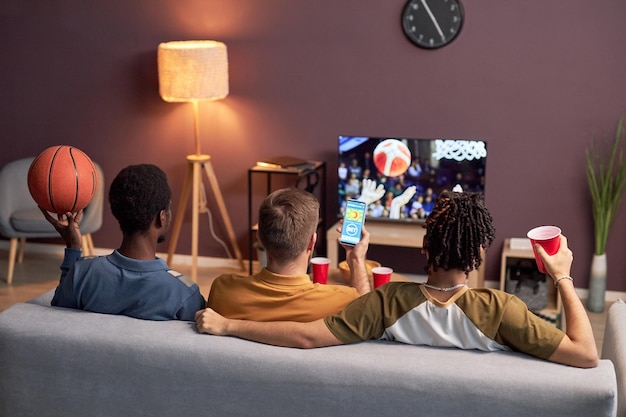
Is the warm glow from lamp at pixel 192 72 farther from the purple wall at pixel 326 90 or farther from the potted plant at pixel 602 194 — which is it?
the potted plant at pixel 602 194

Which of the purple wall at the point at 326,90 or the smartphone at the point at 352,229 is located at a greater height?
the purple wall at the point at 326,90

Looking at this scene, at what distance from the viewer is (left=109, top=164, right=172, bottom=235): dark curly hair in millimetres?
2443

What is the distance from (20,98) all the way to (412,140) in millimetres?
2708

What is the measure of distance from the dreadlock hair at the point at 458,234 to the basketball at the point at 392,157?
2824mm

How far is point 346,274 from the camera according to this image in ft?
12.2

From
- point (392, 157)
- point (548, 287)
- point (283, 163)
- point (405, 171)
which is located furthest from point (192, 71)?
point (548, 287)

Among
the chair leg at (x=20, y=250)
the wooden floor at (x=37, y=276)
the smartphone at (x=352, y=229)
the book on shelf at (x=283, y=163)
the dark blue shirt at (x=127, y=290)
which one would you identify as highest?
the book on shelf at (x=283, y=163)

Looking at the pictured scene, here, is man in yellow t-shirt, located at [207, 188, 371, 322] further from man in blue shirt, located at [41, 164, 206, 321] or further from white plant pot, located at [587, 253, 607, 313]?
white plant pot, located at [587, 253, 607, 313]

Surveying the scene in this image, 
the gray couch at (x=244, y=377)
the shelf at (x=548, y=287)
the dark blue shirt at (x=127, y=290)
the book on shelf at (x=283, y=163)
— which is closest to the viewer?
the gray couch at (x=244, y=377)

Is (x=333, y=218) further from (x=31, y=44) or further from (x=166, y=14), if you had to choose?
(x=31, y=44)

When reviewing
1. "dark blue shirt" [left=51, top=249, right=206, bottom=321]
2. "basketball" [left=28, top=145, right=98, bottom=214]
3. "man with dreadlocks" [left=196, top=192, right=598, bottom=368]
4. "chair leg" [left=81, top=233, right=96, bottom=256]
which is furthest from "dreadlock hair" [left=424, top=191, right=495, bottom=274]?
"chair leg" [left=81, top=233, right=96, bottom=256]

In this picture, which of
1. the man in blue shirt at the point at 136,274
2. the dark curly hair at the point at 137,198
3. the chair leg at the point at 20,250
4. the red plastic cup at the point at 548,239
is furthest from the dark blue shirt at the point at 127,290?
the chair leg at the point at 20,250

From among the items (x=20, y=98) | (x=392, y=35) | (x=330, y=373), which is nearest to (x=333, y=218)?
(x=392, y=35)

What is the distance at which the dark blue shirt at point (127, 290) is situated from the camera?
2.40 m
